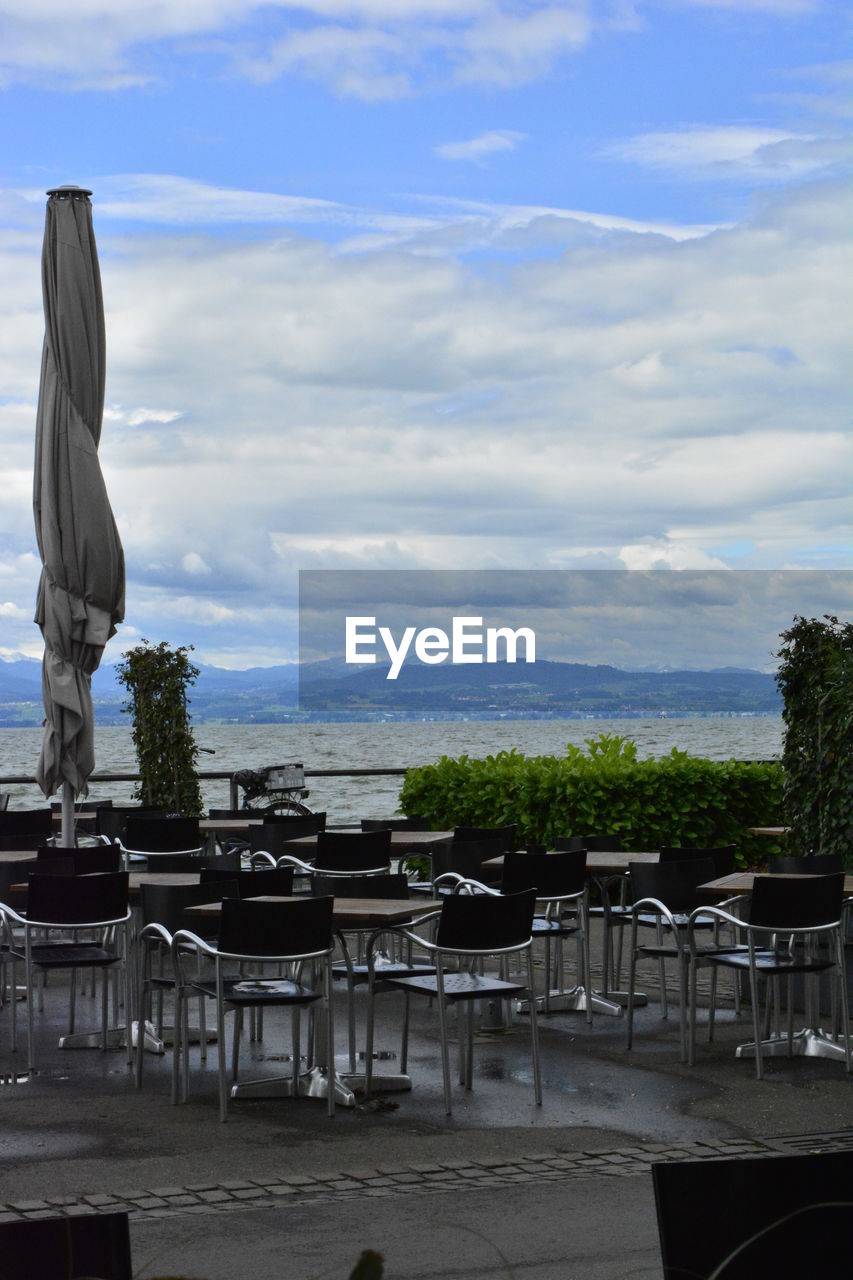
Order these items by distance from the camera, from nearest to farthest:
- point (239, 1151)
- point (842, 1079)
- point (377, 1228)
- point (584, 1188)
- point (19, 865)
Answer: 1. point (377, 1228)
2. point (584, 1188)
3. point (239, 1151)
4. point (842, 1079)
5. point (19, 865)

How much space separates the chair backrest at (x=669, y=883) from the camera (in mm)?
7984

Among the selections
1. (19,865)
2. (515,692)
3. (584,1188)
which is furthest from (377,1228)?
(515,692)

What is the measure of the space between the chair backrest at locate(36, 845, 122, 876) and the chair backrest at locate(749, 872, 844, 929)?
130 inches

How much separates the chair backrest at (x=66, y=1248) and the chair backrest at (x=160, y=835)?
8.30 metres

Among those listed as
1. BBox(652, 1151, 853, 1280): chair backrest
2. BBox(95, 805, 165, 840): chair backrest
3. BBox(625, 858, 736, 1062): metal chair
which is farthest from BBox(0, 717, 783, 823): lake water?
BBox(652, 1151, 853, 1280): chair backrest

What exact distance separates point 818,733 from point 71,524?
424cm

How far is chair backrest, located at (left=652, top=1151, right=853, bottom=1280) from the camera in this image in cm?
200

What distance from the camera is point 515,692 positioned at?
238 ft

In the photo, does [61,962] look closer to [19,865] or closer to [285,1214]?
[19,865]

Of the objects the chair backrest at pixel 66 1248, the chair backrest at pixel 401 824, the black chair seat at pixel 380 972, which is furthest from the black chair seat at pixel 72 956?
the chair backrest at pixel 66 1248

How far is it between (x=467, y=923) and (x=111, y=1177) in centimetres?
185

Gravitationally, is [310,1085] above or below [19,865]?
below

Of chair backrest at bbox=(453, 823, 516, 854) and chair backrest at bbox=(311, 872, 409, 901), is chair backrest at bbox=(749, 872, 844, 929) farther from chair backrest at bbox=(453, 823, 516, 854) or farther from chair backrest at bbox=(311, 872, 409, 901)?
chair backrest at bbox=(453, 823, 516, 854)

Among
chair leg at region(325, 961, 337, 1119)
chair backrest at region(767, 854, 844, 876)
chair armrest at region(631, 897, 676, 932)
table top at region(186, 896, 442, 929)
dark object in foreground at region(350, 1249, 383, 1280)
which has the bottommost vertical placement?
chair leg at region(325, 961, 337, 1119)
